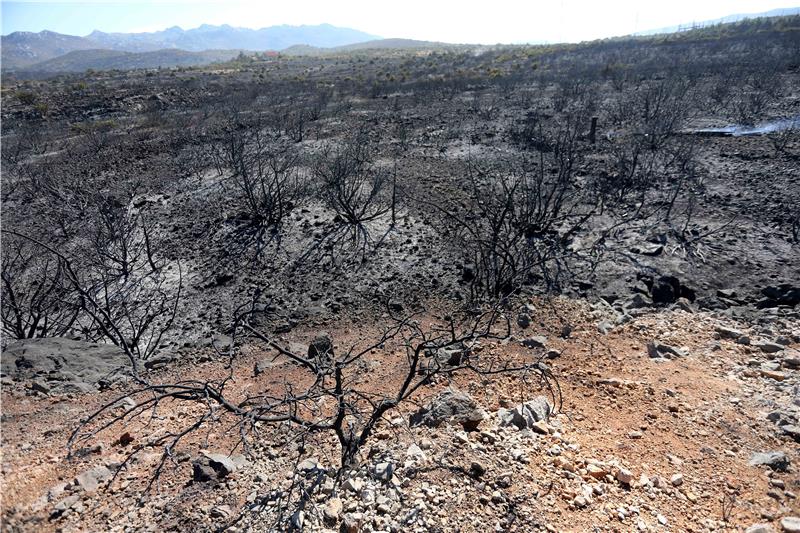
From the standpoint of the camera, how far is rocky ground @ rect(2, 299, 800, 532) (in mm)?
2527

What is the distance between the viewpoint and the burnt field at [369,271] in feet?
10.2

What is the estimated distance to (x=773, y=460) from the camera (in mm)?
2951

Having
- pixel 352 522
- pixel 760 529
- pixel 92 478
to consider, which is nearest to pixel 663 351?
pixel 760 529

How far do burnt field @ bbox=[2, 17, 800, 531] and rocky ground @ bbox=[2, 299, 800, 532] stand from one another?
35mm

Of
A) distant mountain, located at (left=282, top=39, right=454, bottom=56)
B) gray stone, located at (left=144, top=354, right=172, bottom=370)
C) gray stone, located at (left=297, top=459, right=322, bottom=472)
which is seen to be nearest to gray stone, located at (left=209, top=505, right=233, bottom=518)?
gray stone, located at (left=297, top=459, right=322, bottom=472)

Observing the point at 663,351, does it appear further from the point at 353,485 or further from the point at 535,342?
the point at 353,485

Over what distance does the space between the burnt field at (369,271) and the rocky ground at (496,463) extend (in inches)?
1.4

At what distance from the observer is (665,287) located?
5.41 m

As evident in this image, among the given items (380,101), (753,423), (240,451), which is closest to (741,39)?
(380,101)

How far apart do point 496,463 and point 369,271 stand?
393cm

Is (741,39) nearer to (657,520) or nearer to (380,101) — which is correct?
(380,101)

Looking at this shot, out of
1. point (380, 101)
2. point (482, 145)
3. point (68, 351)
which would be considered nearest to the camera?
point (68, 351)

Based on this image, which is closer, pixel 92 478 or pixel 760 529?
pixel 760 529

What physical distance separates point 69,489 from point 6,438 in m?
0.86
